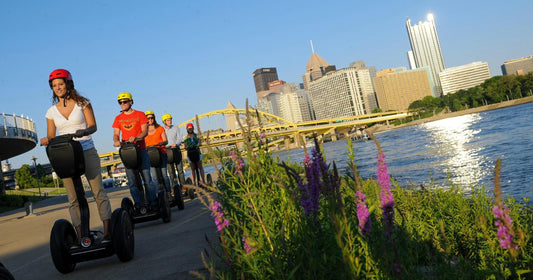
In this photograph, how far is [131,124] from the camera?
6.04 metres

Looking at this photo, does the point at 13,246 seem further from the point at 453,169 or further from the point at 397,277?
the point at 453,169

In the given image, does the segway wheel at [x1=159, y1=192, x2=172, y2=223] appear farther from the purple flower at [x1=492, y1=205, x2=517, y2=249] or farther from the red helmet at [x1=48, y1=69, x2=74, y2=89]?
the purple flower at [x1=492, y1=205, x2=517, y2=249]

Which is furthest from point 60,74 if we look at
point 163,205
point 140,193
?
point 163,205

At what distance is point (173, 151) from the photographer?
9.28m

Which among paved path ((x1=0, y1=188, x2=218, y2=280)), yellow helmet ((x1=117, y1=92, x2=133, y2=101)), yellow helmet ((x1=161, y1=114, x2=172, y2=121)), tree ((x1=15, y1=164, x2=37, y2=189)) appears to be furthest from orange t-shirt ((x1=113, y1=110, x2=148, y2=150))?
tree ((x1=15, y1=164, x2=37, y2=189))

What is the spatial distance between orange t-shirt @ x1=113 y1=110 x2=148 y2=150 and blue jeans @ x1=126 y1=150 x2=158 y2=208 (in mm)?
235

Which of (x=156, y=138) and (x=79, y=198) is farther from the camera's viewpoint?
(x=156, y=138)

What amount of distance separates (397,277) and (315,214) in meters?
0.61

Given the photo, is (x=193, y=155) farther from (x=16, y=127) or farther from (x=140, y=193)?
(x=16, y=127)

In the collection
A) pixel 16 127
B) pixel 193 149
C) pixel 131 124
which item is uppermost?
pixel 16 127

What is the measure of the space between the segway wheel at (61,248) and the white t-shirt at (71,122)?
723mm

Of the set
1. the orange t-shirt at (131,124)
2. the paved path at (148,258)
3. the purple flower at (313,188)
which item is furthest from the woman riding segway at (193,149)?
the purple flower at (313,188)

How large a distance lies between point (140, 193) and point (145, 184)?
0.17m

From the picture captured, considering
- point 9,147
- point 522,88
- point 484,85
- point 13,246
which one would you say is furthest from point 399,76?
point 13,246
